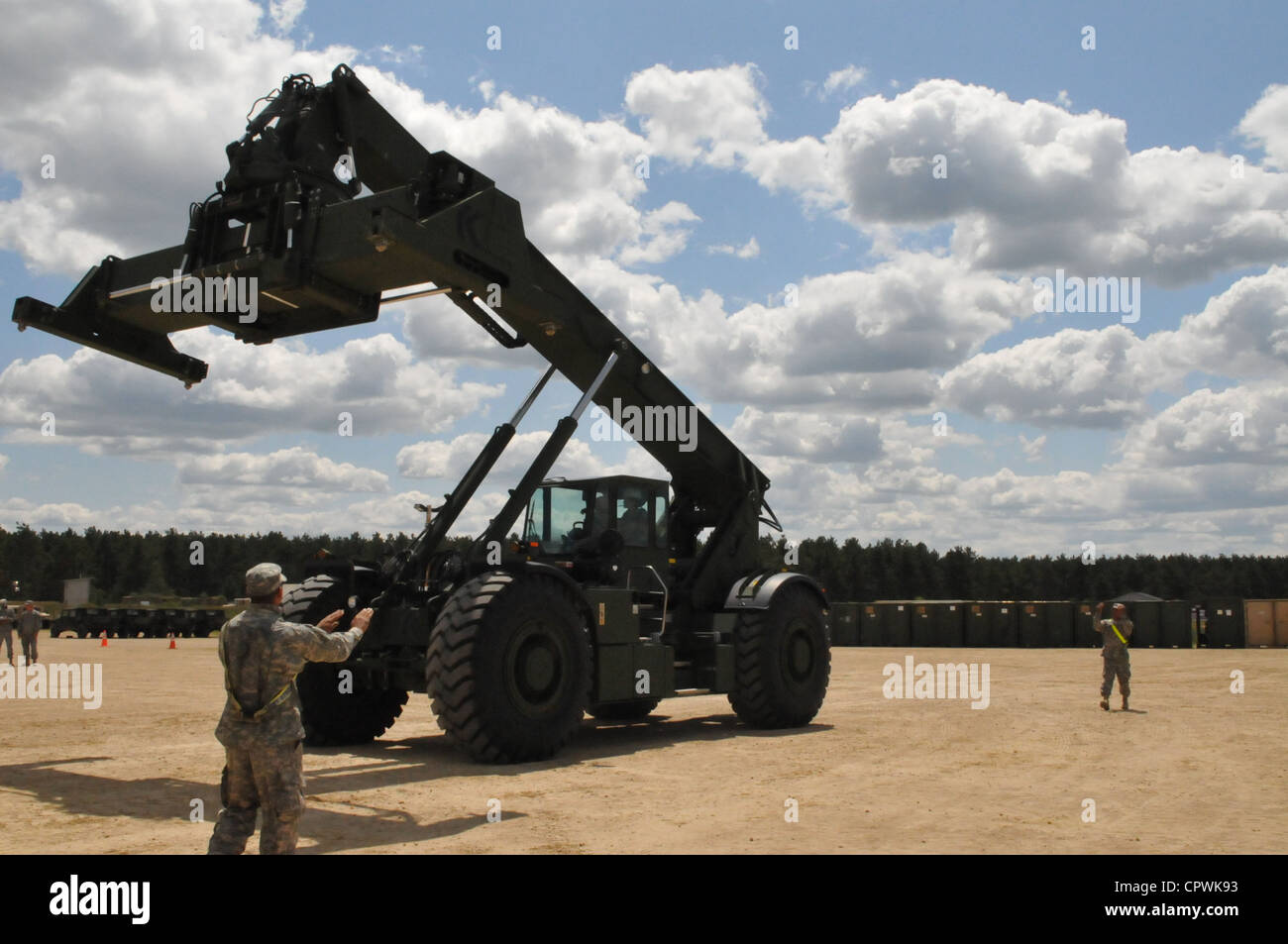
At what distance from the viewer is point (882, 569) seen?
104438 millimetres

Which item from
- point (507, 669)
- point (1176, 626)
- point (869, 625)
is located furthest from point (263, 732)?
point (869, 625)

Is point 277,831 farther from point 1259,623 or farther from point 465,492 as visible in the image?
point 1259,623

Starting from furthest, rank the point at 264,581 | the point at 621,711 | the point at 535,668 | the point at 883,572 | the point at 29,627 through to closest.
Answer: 1. the point at 883,572
2. the point at 29,627
3. the point at 621,711
4. the point at 535,668
5. the point at 264,581

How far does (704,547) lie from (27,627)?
1936 cm

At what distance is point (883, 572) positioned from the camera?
342 feet

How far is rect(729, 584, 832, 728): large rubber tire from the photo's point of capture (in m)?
14.0

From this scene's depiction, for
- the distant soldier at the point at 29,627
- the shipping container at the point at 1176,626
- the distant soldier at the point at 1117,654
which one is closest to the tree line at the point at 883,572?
the shipping container at the point at 1176,626

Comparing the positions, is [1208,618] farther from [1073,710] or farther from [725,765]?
[725,765]

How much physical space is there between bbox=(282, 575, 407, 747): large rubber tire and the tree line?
3368 inches

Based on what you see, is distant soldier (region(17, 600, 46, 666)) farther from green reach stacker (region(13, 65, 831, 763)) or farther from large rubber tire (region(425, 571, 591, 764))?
large rubber tire (region(425, 571, 591, 764))

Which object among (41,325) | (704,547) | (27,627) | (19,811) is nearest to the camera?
(19,811)

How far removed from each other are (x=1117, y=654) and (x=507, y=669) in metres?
10.7

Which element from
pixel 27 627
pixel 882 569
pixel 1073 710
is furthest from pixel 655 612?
pixel 882 569
